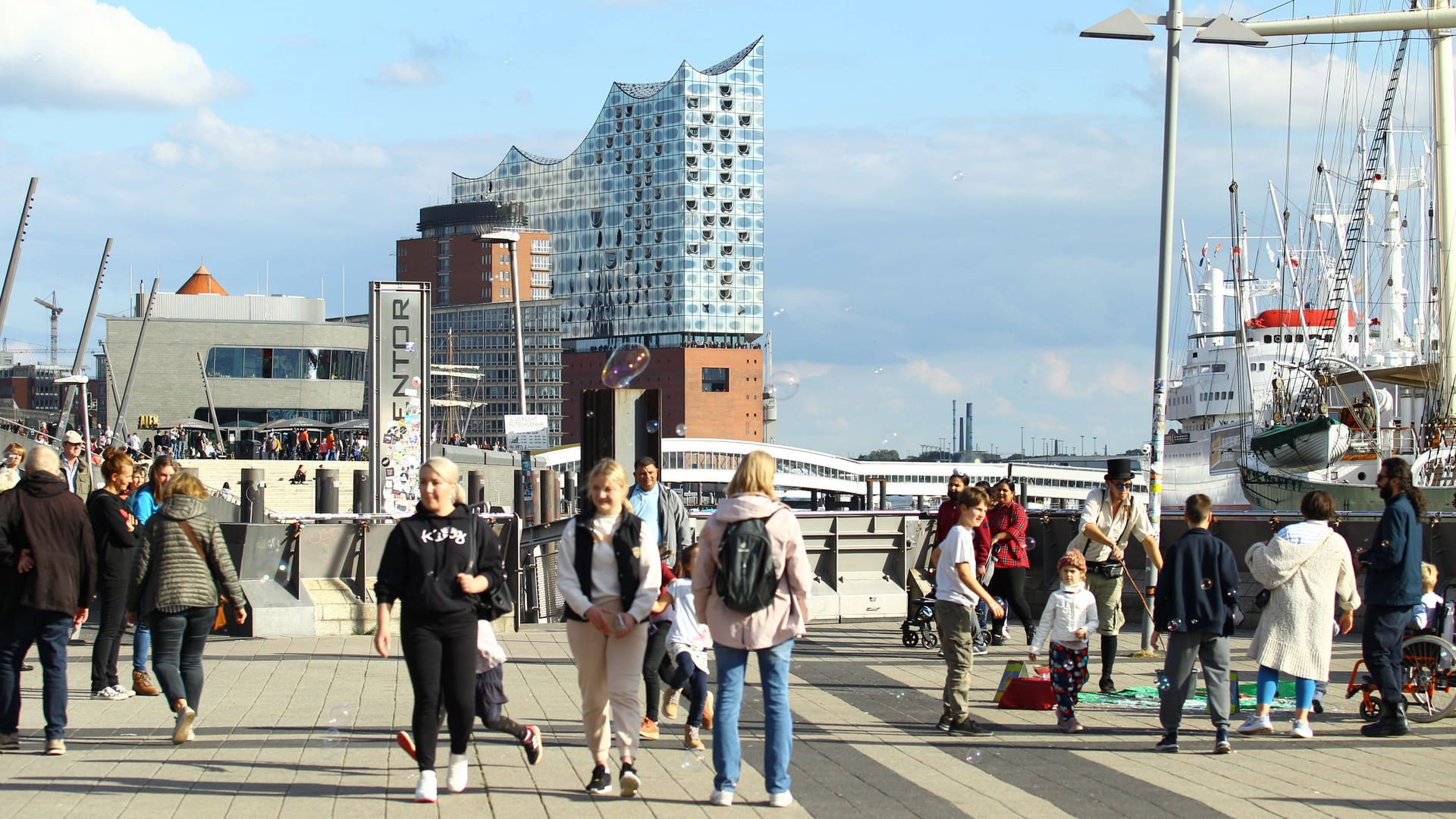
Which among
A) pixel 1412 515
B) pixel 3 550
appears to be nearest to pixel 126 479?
pixel 3 550

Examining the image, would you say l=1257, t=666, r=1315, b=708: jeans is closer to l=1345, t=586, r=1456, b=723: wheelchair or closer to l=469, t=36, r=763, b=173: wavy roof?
l=1345, t=586, r=1456, b=723: wheelchair

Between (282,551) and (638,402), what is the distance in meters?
4.25

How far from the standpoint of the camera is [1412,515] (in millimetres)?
10180

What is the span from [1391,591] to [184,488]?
7.78 meters

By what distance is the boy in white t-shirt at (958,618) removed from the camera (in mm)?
10023

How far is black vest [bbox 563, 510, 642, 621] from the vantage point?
781 cm

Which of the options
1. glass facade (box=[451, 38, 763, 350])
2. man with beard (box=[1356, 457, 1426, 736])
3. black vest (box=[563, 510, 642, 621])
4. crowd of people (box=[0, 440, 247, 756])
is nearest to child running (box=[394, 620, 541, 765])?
black vest (box=[563, 510, 642, 621])

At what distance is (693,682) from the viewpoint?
955 centimetres

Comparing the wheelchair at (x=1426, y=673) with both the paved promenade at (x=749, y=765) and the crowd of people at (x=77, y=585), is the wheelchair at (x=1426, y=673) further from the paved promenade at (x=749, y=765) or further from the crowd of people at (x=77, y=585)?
the crowd of people at (x=77, y=585)

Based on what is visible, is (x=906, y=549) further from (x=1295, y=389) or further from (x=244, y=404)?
(x=244, y=404)

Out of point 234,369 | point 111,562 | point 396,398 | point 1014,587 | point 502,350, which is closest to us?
point 111,562

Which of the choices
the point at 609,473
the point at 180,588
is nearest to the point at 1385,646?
the point at 609,473

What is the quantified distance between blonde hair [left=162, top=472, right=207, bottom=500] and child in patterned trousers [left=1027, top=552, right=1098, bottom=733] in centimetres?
554

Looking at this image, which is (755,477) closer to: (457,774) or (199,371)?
(457,774)
